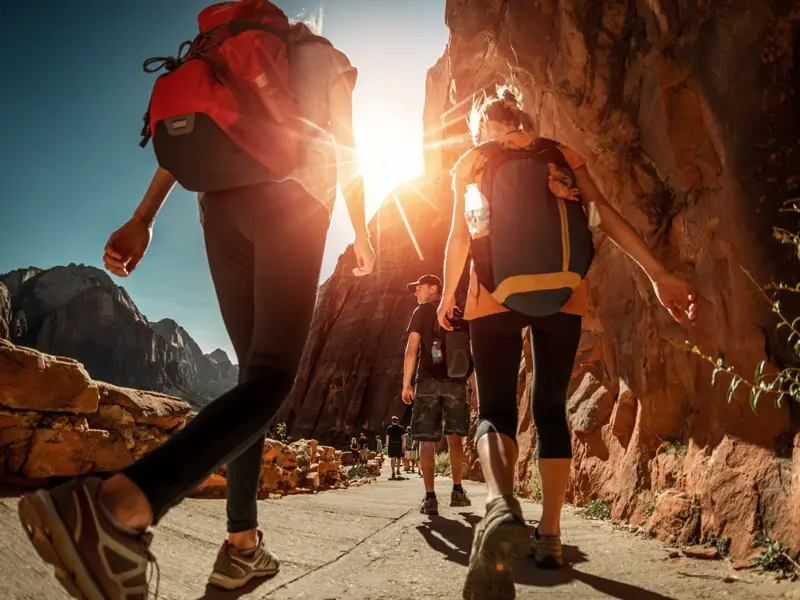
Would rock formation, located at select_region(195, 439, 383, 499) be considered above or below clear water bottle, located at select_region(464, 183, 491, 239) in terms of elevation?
below

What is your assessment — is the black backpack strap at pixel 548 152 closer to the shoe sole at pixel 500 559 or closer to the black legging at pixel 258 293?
the black legging at pixel 258 293

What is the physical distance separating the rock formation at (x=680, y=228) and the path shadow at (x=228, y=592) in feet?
6.49

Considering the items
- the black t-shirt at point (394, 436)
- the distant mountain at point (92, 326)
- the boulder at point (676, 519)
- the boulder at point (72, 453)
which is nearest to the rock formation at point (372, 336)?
the distant mountain at point (92, 326)

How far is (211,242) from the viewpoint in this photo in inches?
57.7

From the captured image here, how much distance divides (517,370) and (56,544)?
1.38 metres

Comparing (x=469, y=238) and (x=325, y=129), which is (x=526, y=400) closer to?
(x=469, y=238)

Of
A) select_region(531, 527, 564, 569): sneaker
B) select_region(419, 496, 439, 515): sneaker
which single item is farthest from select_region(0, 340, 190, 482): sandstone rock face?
select_region(531, 527, 564, 569): sneaker

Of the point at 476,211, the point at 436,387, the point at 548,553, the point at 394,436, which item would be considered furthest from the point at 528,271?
the point at 394,436

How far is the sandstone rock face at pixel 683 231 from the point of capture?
7.54ft

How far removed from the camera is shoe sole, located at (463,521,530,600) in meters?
1.15

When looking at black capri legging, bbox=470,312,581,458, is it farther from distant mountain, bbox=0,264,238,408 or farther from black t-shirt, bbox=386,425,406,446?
distant mountain, bbox=0,264,238,408

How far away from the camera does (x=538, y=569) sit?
194 cm

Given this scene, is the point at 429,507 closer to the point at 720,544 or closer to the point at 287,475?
the point at 720,544

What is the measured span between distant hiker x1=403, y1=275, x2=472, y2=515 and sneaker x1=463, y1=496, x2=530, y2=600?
283 cm
